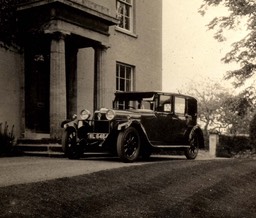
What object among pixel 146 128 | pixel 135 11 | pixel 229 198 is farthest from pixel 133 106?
pixel 135 11

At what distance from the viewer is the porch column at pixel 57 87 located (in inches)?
464

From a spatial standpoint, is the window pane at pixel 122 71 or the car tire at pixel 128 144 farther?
the window pane at pixel 122 71

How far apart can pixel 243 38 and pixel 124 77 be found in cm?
504

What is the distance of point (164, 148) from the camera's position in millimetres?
10078

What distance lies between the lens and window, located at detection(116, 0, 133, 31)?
1658cm

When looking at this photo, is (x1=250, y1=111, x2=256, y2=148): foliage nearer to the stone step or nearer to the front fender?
the stone step

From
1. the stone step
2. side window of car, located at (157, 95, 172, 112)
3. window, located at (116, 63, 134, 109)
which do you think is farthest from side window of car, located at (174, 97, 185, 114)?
window, located at (116, 63, 134, 109)

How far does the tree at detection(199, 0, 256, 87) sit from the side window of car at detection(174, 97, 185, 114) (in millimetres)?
6677

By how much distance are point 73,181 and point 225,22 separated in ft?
45.7

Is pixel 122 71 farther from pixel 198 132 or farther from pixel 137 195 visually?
pixel 137 195

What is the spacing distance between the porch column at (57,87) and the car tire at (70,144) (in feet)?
6.14

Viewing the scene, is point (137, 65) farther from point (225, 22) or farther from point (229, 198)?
point (229, 198)

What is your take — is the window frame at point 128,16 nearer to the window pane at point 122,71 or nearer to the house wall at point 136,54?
the house wall at point 136,54

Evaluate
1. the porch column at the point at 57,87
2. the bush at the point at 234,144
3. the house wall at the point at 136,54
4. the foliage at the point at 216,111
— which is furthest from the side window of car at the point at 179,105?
the foliage at the point at 216,111
